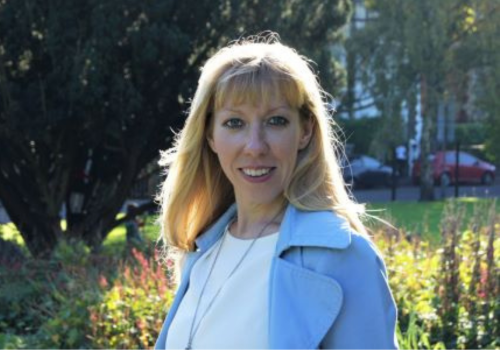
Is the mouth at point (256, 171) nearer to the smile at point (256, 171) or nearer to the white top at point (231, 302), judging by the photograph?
the smile at point (256, 171)

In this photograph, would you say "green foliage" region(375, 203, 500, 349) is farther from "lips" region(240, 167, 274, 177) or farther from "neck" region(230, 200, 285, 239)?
"lips" region(240, 167, 274, 177)

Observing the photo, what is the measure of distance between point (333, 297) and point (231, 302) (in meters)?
0.40

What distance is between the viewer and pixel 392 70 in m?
26.2

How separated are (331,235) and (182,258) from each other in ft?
2.80

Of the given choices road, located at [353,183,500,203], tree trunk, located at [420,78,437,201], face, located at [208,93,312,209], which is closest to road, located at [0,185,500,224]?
road, located at [353,183,500,203]

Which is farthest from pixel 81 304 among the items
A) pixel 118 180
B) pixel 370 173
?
pixel 370 173

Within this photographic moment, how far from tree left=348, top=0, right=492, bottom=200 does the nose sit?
73.8ft

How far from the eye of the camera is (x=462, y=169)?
33094 mm

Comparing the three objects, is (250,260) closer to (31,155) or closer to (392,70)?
(31,155)

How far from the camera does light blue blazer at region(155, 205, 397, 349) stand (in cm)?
217

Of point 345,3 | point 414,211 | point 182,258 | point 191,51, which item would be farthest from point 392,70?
point 182,258

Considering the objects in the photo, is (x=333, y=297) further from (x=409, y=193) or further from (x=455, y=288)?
(x=409, y=193)

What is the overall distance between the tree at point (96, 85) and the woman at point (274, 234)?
7.91 metres

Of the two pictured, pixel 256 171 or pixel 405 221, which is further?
pixel 405 221
